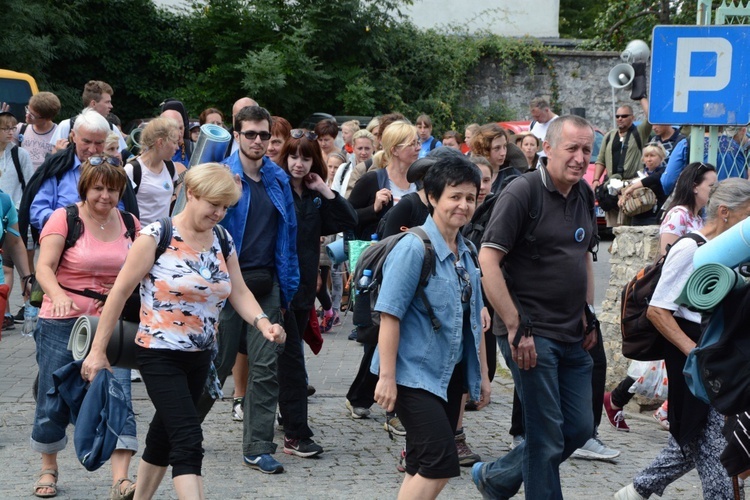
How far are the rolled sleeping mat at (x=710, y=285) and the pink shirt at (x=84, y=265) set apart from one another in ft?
10.3

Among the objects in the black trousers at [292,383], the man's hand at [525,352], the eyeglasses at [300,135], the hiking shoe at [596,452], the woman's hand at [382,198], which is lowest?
Answer: the hiking shoe at [596,452]

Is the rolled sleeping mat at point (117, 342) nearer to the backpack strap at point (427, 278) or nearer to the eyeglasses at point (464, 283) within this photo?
the backpack strap at point (427, 278)

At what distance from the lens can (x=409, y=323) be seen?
4.66 m

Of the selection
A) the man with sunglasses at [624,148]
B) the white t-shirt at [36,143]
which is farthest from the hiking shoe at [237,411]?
the man with sunglasses at [624,148]

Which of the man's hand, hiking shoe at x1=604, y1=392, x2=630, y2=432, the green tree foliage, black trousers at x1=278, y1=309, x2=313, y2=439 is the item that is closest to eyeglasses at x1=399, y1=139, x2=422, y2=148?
black trousers at x1=278, y1=309, x2=313, y2=439

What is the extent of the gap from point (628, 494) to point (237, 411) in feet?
9.82

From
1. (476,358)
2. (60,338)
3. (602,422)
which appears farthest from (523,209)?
(602,422)

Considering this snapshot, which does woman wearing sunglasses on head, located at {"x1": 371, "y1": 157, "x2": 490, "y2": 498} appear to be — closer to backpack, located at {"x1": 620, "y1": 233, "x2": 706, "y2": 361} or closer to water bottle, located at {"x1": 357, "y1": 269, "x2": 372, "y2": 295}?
water bottle, located at {"x1": 357, "y1": 269, "x2": 372, "y2": 295}

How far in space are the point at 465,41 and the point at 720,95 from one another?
1990cm

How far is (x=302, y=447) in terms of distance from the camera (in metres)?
6.62

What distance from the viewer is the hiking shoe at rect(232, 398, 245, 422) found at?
24.4 ft

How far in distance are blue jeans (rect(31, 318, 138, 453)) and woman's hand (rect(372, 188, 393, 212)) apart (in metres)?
2.37

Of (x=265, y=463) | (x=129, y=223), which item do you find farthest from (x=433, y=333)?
(x=129, y=223)

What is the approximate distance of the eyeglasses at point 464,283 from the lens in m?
4.75
